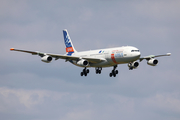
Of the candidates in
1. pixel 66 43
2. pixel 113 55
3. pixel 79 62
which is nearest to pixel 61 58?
pixel 79 62

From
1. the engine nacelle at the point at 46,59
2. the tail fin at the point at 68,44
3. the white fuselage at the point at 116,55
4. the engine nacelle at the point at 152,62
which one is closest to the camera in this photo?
the white fuselage at the point at 116,55

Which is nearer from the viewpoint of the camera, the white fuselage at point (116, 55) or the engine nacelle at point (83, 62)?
the white fuselage at point (116, 55)

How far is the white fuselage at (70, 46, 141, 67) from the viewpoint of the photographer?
88250 mm

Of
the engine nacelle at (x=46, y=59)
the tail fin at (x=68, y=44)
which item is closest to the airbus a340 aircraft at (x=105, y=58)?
the engine nacelle at (x=46, y=59)

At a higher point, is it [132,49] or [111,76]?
[132,49]

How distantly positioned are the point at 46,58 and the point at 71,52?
A: 21.9 m

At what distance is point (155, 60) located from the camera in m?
94.2

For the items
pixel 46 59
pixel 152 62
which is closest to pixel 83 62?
pixel 46 59

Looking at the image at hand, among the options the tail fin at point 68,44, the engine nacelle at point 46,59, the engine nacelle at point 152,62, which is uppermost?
the tail fin at point 68,44

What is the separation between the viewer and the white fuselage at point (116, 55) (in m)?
88.2

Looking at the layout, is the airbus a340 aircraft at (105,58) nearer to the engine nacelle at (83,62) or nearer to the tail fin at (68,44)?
the engine nacelle at (83,62)

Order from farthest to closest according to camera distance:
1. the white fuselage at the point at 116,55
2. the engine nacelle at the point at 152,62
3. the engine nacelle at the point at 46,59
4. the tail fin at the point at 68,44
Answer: the tail fin at the point at 68,44 < the engine nacelle at the point at 152,62 < the engine nacelle at the point at 46,59 < the white fuselage at the point at 116,55

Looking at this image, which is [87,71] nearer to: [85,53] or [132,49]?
[85,53]

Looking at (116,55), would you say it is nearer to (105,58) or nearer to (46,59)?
(105,58)
